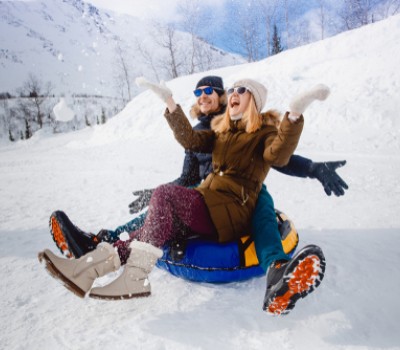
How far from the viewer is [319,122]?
882 cm

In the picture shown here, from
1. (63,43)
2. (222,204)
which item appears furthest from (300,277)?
(63,43)

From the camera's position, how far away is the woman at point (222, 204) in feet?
5.06

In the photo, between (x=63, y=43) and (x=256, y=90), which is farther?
(x=63, y=43)

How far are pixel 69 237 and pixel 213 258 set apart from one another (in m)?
0.98

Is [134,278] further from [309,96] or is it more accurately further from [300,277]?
[309,96]

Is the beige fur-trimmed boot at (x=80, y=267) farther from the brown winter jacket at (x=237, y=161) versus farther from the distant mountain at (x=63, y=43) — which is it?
the distant mountain at (x=63, y=43)

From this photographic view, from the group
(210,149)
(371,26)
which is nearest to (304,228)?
(210,149)

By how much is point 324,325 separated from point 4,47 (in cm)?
8812

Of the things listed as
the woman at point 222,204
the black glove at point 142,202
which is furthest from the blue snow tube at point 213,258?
the black glove at point 142,202

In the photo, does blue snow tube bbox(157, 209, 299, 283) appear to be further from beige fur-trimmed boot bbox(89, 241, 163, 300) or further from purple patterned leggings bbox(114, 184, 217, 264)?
beige fur-trimmed boot bbox(89, 241, 163, 300)

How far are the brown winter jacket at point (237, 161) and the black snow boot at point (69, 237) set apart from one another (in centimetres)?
88

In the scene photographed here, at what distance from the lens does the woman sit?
5.06ft

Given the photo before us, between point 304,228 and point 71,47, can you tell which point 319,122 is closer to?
point 304,228

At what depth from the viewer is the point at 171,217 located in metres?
1.83
